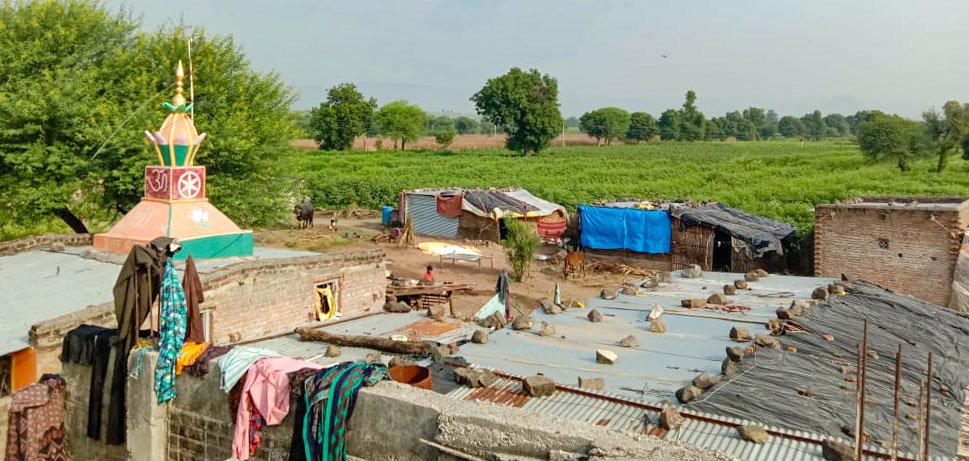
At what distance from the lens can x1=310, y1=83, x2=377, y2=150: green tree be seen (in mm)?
79500

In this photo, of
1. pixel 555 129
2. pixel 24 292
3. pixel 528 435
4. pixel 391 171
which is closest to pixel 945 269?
pixel 528 435

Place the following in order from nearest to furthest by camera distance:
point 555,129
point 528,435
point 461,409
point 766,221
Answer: point 528,435
point 461,409
point 766,221
point 555,129

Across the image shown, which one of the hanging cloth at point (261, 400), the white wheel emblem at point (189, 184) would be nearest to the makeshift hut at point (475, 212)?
the white wheel emblem at point (189, 184)

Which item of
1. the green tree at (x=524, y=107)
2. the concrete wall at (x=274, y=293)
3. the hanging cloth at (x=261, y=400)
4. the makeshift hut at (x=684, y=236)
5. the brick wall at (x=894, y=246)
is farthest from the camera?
the green tree at (x=524, y=107)

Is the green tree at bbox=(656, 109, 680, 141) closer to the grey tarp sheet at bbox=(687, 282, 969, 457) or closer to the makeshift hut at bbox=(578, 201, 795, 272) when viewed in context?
the makeshift hut at bbox=(578, 201, 795, 272)

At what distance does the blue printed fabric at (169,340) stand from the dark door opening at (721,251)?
67.2ft

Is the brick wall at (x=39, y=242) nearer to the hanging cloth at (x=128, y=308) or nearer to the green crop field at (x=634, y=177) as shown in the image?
the green crop field at (x=634, y=177)

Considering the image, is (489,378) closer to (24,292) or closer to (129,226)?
(24,292)

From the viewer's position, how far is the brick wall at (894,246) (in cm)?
1739

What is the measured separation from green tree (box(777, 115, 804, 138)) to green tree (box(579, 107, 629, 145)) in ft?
169

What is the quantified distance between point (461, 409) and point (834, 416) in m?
3.66

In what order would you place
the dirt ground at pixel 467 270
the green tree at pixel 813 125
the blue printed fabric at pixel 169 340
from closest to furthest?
the blue printed fabric at pixel 169 340
the dirt ground at pixel 467 270
the green tree at pixel 813 125

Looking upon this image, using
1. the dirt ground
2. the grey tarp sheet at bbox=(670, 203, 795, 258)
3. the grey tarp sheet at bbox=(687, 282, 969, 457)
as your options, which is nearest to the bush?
the dirt ground

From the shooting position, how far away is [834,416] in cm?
616
